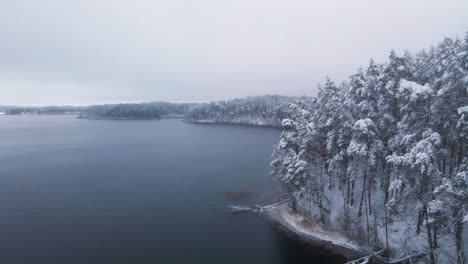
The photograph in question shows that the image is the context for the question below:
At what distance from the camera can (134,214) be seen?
32.8 m

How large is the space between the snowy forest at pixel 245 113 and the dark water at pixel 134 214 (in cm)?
7440

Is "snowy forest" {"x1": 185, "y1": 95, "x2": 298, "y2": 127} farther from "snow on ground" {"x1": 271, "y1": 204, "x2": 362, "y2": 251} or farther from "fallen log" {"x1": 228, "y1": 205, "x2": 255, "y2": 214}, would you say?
"snow on ground" {"x1": 271, "y1": 204, "x2": 362, "y2": 251}

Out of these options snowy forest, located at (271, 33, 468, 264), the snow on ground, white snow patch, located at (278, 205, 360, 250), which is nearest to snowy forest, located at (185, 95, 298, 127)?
the snow on ground

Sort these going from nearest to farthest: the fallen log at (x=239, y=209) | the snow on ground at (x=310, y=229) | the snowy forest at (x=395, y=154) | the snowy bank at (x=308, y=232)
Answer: the snowy forest at (x=395, y=154) → the snowy bank at (x=308, y=232) → the snow on ground at (x=310, y=229) → the fallen log at (x=239, y=209)

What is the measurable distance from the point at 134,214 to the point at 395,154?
27425mm

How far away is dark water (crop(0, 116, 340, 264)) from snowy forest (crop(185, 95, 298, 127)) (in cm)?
7440

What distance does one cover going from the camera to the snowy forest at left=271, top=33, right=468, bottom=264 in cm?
1733

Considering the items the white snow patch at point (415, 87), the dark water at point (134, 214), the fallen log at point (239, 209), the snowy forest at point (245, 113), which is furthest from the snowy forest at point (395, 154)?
the snowy forest at point (245, 113)

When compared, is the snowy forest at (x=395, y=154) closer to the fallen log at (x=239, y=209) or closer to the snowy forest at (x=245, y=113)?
the fallen log at (x=239, y=209)

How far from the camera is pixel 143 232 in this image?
28.5m

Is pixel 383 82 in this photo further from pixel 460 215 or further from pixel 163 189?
pixel 163 189

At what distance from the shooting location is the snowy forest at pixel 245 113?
135000 millimetres

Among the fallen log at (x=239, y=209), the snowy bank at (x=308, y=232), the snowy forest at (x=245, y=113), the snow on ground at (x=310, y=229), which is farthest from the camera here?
the snowy forest at (x=245, y=113)

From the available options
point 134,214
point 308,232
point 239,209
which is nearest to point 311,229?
point 308,232
